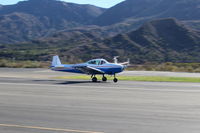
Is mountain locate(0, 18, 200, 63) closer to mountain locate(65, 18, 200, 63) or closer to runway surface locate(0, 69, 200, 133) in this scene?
mountain locate(65, 18, 200, 63)

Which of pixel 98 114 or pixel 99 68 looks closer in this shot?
pixel 98 114

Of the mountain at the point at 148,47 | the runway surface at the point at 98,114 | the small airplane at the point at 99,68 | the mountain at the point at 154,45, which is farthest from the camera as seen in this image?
the mountain at the point at 154,45

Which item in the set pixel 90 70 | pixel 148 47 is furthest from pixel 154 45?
pixel 90 70

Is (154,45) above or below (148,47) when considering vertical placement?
above

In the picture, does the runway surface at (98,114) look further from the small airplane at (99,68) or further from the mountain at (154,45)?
the mountain at (154,45)

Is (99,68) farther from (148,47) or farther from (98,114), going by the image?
(148,47)

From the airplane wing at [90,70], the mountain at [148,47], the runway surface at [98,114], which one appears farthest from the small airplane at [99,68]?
the mountain at [148,47]

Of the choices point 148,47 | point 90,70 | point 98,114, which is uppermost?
point 148,47

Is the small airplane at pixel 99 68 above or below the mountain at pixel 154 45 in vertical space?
below

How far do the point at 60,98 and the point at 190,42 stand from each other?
144459 mm

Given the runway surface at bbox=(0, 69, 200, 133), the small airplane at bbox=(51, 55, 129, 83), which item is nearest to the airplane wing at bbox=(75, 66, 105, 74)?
the small airplane at bbox=(51, 55, 129, 83)

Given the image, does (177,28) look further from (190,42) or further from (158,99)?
(158,99)

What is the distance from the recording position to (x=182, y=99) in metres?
18.4

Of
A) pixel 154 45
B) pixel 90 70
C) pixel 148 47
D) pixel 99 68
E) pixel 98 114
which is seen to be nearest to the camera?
pixel 98 114
